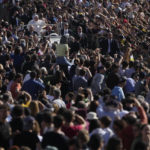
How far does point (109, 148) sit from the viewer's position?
7.39 m

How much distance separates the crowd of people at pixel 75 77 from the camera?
27.7 feet

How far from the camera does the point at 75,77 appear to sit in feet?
45.4

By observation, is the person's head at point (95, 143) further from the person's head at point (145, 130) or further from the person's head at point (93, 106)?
the person's head at point (93, 106)

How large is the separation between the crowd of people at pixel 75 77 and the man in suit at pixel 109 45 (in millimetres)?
36

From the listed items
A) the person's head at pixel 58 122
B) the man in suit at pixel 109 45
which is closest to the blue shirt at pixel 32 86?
the person's head at pixel 58 122

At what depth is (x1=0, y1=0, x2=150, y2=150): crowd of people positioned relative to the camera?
845 cm

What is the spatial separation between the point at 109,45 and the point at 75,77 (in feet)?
18.6

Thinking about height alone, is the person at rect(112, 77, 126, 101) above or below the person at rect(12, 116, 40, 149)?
below

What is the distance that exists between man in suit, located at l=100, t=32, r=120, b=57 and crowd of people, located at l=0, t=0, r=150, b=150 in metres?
0.04

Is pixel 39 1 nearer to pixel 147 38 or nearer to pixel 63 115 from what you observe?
pixel 147 38

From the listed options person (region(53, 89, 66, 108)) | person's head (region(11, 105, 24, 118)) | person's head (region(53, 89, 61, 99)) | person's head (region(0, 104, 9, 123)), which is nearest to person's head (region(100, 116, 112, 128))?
person's head (region(11, 105, 24, 118))

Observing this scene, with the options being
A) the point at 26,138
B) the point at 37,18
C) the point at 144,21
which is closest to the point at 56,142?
the point at 26,138

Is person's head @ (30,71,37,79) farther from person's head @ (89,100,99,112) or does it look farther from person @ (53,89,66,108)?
person's head @ (89,100,99,112)

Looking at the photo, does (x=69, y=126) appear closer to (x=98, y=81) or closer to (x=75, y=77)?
(x=98, y=81)
